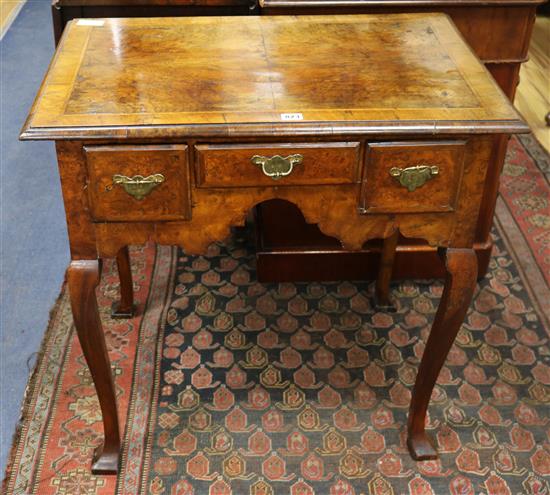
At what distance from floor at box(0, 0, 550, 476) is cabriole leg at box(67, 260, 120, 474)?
28cm

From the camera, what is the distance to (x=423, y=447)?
202 centimetres

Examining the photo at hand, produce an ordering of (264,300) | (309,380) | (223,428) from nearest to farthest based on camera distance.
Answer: (223,428) → (309,380) → (264,300)

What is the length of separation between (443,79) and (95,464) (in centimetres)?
125

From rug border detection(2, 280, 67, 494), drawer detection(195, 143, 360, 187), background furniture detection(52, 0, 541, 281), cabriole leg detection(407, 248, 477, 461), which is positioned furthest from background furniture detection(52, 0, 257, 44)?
cabriole leg detection(407, 248, 477, 461)

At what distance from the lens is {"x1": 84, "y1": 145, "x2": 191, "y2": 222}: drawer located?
5.03 ft

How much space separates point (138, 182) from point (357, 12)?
3.02 feet

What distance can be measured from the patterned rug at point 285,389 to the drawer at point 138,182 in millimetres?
730

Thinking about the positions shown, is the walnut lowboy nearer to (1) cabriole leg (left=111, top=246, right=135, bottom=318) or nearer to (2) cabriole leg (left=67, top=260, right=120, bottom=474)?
(2) cabriole leg (left=67, top=260, right=120, bottom=474)

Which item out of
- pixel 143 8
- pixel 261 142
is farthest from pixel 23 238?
pixel 261 142

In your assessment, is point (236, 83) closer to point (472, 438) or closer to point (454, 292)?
point (454, 292)

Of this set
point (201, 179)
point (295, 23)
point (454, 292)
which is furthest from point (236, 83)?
point (454, 292)

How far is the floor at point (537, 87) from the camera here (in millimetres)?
3650

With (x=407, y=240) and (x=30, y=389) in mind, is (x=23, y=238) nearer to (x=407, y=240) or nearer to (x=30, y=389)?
(x=30, y=389)

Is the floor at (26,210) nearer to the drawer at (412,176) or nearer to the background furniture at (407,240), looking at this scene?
the background furniture at (407,240)
